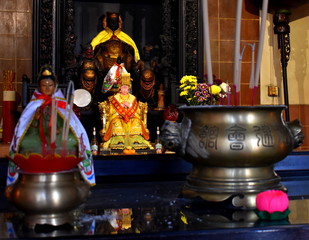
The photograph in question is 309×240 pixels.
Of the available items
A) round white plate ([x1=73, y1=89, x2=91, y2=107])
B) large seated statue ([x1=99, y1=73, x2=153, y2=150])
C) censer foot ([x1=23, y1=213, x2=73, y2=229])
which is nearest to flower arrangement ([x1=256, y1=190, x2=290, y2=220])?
censer foot ([x1=23, y1=213, x2=73, y2=229])

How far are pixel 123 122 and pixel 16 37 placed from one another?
159 centimetres

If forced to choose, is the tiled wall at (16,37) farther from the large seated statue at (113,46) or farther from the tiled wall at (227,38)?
the large seated statue at (113,46)

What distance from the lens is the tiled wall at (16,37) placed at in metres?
4.62

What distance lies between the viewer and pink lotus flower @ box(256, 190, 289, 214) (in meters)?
0.93

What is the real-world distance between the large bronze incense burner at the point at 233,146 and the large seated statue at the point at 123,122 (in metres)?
2.78

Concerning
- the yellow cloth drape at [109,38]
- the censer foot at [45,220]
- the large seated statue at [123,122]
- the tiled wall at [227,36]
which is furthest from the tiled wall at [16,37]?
the censer foot at [45,220]

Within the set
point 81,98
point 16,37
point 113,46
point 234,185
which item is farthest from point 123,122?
point 234,185

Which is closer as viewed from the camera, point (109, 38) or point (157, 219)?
point (157, 219)

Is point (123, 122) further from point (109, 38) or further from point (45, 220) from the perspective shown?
point (45, 220)

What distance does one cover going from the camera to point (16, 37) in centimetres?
464

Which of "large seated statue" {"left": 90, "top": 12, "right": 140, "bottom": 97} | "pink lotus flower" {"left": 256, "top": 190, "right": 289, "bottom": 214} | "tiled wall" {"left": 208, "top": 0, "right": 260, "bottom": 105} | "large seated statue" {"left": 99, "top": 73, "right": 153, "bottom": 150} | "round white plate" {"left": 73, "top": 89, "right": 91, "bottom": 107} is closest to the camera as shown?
"pink lotus flower" {"left": 256, "top": 190, "right": 289, "bottom": 214}

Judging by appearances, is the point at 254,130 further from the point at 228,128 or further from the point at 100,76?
the point at 100,76

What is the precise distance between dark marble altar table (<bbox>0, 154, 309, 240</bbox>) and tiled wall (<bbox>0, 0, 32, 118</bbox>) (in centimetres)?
334

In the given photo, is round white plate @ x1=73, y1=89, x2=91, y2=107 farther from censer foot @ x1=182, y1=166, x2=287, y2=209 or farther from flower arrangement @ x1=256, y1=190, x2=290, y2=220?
flower arrangement @ x1=256, y1=190, x2=290, y2=220
